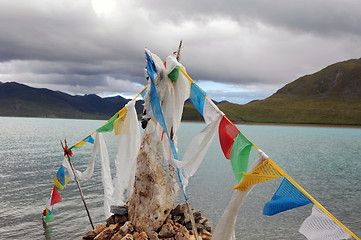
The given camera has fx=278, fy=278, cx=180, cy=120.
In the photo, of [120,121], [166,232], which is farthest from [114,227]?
[120,121]

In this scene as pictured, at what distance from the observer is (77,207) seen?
19625mm

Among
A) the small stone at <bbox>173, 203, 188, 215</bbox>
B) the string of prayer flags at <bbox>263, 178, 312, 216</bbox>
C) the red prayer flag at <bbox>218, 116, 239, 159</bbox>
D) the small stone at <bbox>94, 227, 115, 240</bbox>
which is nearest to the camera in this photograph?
the string of prayer flags at <bbox>263, 178, 312, 216</bbox>

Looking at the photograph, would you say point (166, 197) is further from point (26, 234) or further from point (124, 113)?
point (26, 234)

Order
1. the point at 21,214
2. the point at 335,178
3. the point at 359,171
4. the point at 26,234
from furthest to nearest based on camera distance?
the point at 359,171 < the point at 335,178 < the point at 21,214 < the point at 26,234

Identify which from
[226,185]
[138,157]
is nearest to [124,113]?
[138,157]

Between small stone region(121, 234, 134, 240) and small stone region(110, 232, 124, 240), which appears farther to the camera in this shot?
small stone region(110, 232, 124, 240)

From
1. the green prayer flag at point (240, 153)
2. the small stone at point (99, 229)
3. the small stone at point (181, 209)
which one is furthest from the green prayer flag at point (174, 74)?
the small stone at point (99, 229)

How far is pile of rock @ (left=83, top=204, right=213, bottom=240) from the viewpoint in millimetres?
9773

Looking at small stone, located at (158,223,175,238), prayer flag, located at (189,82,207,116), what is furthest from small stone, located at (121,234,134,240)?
prayer flag, located at (189,82,207,116)

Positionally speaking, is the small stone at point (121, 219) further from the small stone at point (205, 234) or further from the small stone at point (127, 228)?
the small stone at point (205, 234)

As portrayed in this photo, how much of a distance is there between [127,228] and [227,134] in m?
5.61

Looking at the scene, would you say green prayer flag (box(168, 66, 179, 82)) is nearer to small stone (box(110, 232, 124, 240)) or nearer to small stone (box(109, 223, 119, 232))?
small stone (box(110, 232, 124, 240))

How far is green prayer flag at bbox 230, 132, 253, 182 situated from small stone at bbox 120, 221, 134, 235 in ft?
17.4

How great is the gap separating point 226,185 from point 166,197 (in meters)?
18.9
